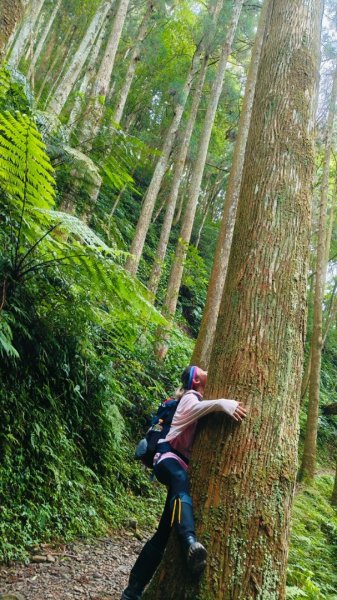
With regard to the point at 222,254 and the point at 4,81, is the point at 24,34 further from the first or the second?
the point at 4,81

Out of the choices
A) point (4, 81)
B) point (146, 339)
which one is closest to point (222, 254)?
point (146, 339)

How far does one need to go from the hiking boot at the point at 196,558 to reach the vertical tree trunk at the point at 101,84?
222 inches

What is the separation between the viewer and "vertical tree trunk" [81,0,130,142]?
6.65 m

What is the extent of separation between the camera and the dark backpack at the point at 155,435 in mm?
3104

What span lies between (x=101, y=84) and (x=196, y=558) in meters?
9.10

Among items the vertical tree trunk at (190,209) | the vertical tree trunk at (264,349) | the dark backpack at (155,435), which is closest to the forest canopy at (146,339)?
the vertical tree trunk at (264,349)

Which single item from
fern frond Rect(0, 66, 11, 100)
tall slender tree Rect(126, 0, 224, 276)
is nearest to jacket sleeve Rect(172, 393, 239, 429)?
fern frond Rect(0, 66, 11, 100)

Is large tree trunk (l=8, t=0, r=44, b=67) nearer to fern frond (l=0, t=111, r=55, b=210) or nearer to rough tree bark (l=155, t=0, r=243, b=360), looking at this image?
rough tree bark (l=155, t=0, r=243, b=360)

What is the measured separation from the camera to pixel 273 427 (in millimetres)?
2242

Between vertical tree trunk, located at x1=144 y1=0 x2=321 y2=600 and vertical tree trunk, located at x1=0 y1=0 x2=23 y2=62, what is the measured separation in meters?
3.14

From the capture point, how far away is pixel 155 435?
10.4ft

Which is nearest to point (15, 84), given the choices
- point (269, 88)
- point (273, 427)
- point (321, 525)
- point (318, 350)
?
point (269, 88)

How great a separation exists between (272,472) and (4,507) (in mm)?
2430

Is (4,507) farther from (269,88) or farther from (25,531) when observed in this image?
(269,88)
